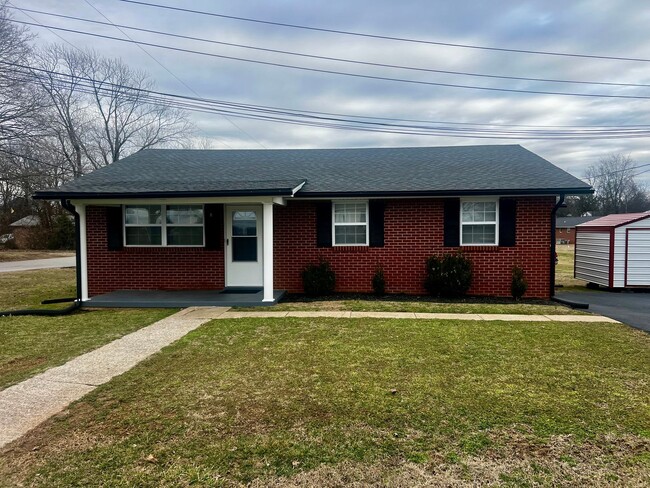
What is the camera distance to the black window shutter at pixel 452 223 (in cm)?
998

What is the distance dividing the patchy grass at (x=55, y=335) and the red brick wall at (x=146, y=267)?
190 cm

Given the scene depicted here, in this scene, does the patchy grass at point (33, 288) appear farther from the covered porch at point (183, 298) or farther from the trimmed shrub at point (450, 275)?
the trimmed shrub at point (450, 275)

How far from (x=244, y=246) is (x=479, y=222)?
5.80m

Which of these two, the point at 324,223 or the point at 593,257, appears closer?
the point at 324,223

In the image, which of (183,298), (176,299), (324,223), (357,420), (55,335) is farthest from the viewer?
(324,223)

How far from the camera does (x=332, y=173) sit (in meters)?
11.4

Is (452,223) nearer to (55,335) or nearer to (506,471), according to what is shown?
(506,471)

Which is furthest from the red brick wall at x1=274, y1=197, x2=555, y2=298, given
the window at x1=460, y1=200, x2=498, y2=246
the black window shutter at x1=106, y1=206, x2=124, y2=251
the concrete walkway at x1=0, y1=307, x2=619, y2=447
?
the black window shutter at x1=106, y1=206, x2=124, y2=251

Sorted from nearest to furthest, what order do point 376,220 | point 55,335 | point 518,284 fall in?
point 55,335 < point 518,284 < point 376,220

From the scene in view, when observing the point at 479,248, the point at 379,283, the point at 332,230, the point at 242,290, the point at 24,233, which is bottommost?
the point at 242,290

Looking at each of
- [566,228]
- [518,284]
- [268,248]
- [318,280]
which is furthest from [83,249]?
[566,228]

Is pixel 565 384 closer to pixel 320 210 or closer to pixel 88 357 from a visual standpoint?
pixel 88 357

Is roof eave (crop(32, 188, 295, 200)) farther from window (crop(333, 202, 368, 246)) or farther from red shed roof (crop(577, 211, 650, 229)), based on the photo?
red shed roof (crop(577, 211, 650, 229))

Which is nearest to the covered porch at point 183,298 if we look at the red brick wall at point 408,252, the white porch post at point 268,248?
the white porch post at point 268,248
